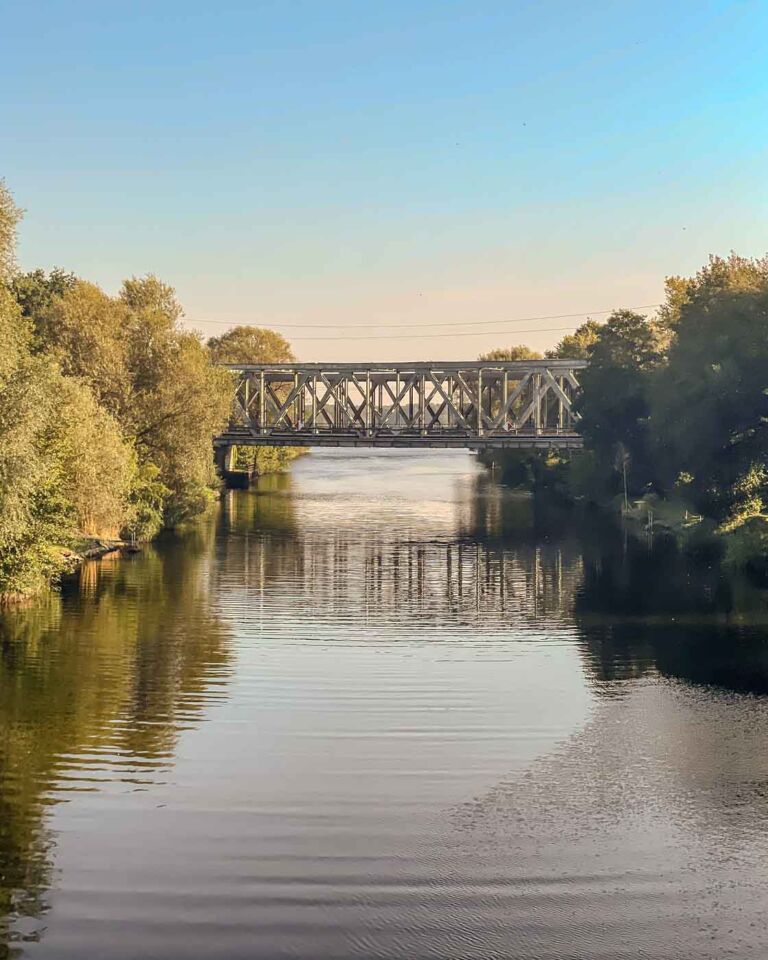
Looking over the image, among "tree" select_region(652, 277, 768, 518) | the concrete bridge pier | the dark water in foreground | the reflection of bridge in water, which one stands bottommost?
the dark water in foreground

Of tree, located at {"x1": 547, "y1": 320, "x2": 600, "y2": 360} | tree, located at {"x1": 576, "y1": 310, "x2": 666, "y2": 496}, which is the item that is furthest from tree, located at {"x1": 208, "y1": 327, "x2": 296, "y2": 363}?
tree, located at {"x1": 576, "y1": 310, "x2": 666, "y2": 496}

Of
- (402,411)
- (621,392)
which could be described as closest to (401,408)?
(402,411)

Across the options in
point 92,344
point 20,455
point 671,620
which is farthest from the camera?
point 92,344

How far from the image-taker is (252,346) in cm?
16825

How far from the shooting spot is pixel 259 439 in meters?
106

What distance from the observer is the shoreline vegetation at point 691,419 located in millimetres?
61469

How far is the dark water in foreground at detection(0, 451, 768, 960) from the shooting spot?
1834 centimetres

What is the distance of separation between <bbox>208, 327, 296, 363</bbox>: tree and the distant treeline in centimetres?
6818

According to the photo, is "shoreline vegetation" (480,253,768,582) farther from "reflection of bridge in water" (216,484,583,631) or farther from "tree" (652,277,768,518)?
"reflection of bridge in water" (216,484,583,631)

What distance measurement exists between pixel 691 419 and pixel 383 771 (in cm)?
4231

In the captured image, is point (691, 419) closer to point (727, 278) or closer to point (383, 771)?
point (727, 278)

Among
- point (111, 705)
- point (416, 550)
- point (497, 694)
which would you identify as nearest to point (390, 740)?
point (497, 694)

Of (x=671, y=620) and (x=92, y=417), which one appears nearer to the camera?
(x=671, y=620)

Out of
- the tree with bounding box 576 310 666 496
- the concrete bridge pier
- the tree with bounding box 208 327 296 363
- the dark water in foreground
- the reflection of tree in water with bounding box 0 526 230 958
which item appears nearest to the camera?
the dark water in foreground
